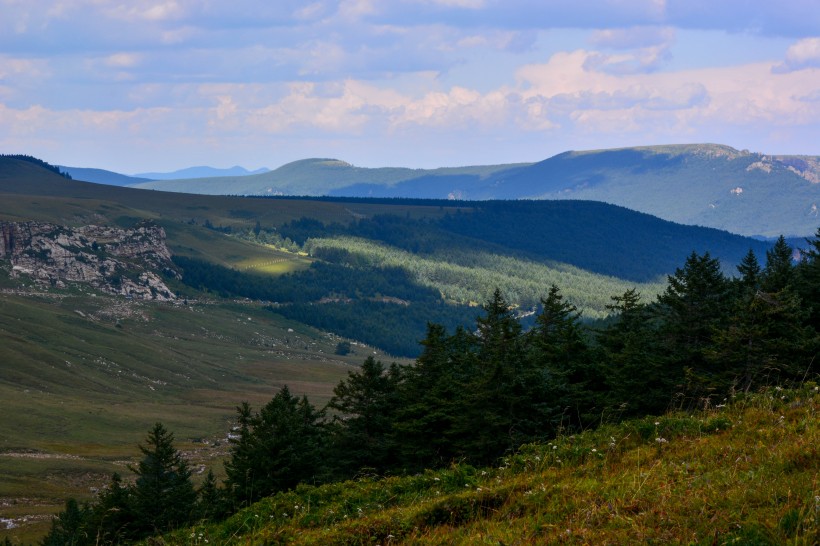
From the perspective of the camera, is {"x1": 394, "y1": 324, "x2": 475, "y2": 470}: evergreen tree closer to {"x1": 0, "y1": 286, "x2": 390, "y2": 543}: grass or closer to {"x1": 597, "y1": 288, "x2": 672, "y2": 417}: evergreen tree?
{"x1": 597, "y1": 288, "x2": 672, "y2": 417}: evergreen tree

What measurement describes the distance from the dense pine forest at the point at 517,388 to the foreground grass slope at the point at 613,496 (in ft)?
37.3

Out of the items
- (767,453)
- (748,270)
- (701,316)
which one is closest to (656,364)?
(701,316)

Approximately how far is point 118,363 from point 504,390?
157611 mm

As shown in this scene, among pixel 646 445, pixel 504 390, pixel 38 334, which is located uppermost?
pixel 646 445

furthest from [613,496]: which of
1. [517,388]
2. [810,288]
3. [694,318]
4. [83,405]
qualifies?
[83,405]

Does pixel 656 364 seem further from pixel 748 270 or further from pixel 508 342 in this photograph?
pixel 748 270

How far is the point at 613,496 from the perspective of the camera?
1332 cm

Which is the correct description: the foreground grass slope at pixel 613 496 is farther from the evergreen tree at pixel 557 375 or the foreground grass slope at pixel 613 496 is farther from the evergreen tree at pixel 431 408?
the evergreen tree at pixel 431 408

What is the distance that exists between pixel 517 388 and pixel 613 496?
23661 millimetres

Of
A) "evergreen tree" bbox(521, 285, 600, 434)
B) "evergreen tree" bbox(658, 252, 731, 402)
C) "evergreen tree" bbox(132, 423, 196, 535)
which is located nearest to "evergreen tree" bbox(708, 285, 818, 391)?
"evergreen tree" bbox(658, 252, 731, 402)

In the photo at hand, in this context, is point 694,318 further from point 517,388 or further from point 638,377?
point 517,388

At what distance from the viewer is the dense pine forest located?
110 feet

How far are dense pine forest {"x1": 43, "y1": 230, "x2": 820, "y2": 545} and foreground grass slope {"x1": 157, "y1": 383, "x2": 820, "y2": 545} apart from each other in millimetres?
11360

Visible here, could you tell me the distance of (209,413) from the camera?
152m
